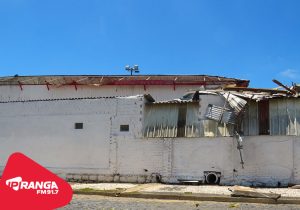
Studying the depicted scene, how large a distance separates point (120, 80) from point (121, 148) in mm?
8077

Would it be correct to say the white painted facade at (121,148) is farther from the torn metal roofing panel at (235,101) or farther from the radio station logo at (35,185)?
the radio station logo at (35,185)

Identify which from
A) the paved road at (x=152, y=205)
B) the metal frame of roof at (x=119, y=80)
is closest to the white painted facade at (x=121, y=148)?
the paved road at (x=152, y=205)

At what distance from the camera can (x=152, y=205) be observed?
11.2m

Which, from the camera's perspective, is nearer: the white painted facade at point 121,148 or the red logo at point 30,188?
the red logo at point 30,188

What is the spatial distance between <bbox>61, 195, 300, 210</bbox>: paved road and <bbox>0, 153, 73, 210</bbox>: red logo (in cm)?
508

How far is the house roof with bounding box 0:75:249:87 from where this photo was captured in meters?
24.7

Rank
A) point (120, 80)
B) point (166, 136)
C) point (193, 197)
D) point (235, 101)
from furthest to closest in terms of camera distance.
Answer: point (120, 80)
point (166, 136)
point (235, 101)
point (193, 197)

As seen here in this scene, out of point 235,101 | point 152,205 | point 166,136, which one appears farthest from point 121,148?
point 152,205

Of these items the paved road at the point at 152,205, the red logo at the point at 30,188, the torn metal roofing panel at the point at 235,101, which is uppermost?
the torn metal roofing panel at the point at 235,101

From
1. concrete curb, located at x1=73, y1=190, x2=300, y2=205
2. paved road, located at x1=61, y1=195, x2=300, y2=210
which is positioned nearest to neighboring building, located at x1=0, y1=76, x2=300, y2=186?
concrete curb, located at x1=73, y1=190, x2=300, y2=205

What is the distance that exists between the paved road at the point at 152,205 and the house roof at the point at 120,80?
13.0 meters

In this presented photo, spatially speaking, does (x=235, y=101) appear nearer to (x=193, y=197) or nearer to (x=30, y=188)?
(x=193, y=197)

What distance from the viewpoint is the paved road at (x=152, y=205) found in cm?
1062

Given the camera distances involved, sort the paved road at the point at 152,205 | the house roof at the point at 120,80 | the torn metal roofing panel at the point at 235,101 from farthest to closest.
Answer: the house roof at the point at 120,80 → the torn metal roofing panel at the point at 235,101 → the paved road at the point at 152,205
